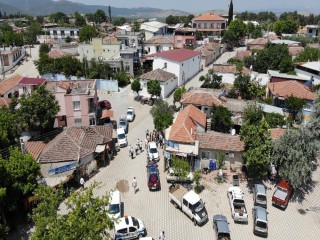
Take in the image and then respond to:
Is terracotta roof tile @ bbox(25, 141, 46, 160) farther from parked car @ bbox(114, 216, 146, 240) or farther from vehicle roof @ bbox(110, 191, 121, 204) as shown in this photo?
parked car @ bbox(114, 216, 146, 240)

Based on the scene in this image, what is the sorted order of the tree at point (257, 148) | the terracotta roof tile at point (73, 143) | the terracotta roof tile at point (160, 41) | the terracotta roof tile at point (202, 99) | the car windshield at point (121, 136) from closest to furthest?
the tree at point (257, 148)
the terracotta roof tile at point (73, 143)
the car windshield at point (121, 136)
the terracotta roof tile at point (202, 99)
the terracotta roof tile at point (160, 41)

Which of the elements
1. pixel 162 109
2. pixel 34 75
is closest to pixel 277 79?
pixel 162 109

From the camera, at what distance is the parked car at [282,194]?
2544cm

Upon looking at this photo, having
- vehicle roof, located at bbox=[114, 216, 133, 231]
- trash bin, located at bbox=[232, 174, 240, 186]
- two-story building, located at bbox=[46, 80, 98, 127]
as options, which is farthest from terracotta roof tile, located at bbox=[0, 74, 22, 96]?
trash bin, located at bbox=[232, 174, 240, 186]

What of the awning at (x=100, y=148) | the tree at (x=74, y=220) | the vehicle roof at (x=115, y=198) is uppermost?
the tree at (x=74, y=220)

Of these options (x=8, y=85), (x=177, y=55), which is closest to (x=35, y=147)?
(x=8, y=85)

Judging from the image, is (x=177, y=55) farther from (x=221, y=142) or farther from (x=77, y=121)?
(x=221, y=142)

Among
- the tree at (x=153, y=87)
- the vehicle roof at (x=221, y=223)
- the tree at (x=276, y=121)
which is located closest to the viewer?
the vehicle roof at (x=221, y=223)

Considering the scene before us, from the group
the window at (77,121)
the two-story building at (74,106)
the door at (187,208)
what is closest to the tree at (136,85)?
the two-story building at (74,106)

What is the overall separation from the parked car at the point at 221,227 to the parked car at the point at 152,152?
10.6 m

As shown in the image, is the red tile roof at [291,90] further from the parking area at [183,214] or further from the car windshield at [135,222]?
the car windshield at [135,222]

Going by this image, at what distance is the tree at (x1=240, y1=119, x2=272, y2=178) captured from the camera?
26.7 meters

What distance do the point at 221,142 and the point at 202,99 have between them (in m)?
10.5

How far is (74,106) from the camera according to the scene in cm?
3769
